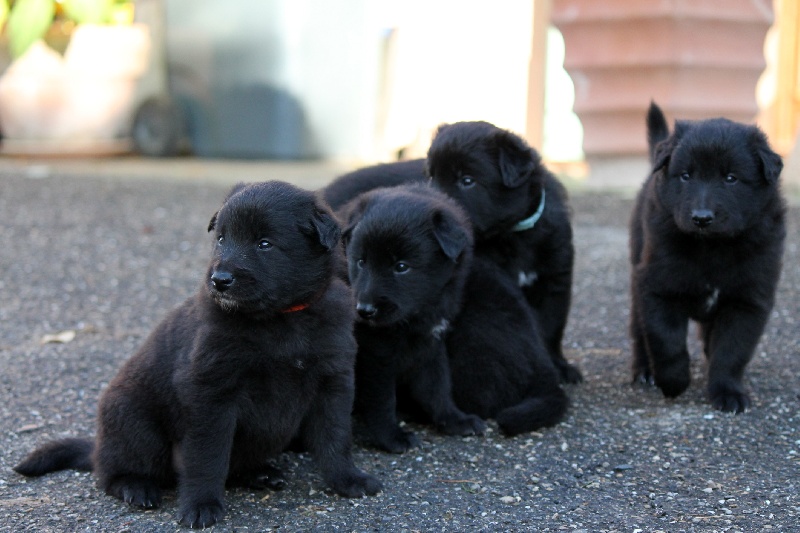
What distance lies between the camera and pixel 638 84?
30.8ft

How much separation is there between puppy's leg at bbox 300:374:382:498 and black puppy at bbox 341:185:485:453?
16.4 inches

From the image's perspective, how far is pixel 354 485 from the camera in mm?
3340

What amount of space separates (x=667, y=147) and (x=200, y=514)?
241cm

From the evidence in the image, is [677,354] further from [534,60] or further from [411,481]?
[534,60]

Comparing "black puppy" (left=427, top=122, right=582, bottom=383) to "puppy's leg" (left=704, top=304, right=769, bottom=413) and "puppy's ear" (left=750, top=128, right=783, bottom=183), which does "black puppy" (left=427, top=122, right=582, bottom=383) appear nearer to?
"puppy's leg" (left=704, top=304, right=769, bottom=413)

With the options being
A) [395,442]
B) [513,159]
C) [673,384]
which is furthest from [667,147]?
[395,442]

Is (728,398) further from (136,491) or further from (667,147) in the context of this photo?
(136,491)

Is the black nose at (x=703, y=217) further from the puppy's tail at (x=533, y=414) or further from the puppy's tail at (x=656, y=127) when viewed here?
the puppy's tail at (x=656, y=127)

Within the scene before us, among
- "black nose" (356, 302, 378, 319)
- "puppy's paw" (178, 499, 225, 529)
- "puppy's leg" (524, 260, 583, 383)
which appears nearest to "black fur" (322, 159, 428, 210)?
"puppy's leg" (524, 260, 583, 383)

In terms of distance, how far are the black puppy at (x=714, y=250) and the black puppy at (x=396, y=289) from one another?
0.94m

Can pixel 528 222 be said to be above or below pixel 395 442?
above

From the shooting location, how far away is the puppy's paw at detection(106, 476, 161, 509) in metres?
3.25

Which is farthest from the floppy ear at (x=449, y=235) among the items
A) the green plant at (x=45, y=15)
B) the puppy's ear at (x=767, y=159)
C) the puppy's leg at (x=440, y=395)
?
the green plant at (x=45, y=15)

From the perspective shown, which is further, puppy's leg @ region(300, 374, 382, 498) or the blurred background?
the blurred background
